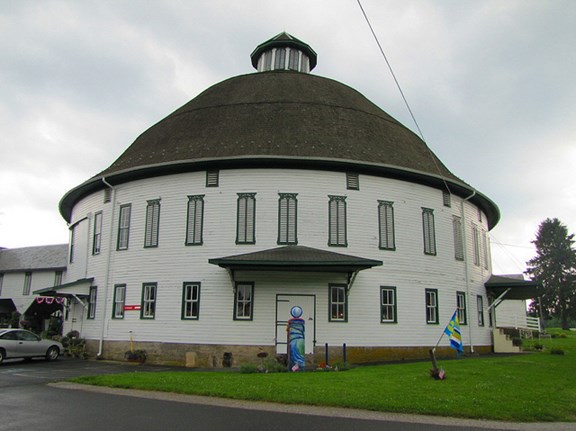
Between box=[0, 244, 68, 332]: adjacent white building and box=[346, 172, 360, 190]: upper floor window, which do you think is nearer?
box=[346, 172, 360, 190]: upper floor window

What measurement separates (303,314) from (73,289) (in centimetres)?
1106

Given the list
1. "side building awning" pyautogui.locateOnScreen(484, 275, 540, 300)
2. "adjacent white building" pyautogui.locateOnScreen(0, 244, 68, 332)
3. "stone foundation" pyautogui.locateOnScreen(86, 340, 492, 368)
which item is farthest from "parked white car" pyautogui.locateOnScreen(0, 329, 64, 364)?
"adjacent white building" pyautogui.locateOnScreen(0, 244, 68, 332)

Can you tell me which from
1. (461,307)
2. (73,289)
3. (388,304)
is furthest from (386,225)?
(73,289)

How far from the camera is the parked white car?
1972cm

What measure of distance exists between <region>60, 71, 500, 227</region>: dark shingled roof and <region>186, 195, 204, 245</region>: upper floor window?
59.0 inches

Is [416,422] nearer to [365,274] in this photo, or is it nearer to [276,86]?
[365,274]

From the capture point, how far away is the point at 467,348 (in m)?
23.2

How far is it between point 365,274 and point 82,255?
1453cm

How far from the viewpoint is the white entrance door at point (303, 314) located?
64.1ft

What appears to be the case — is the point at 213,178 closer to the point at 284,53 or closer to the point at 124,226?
the point at 124,226

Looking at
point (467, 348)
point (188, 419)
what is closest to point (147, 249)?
point (188, 419)

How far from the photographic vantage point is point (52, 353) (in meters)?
21.4

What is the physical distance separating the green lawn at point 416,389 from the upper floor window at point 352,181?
27.7 ft

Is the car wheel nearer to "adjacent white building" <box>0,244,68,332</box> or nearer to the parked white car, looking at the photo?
the parked white car
